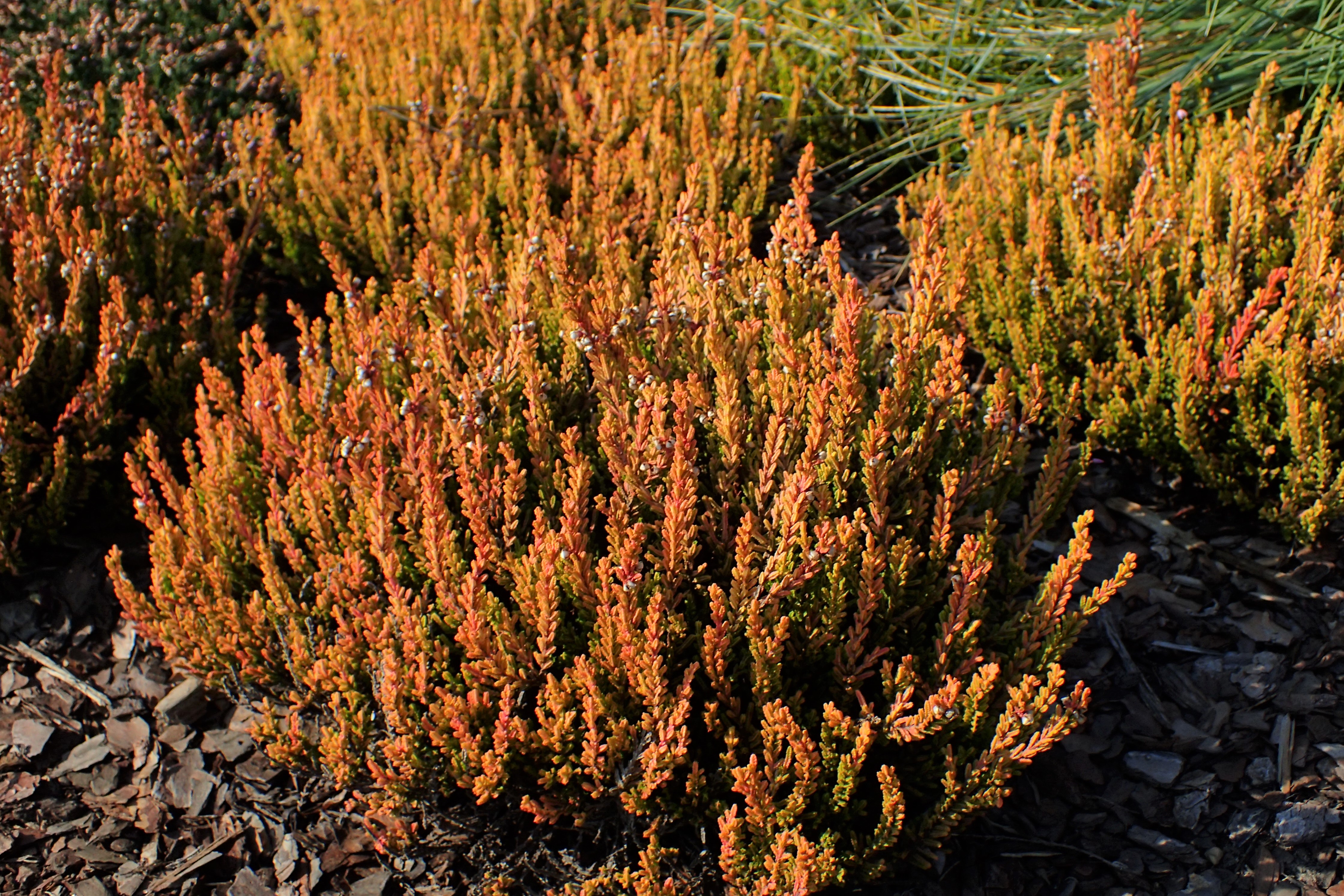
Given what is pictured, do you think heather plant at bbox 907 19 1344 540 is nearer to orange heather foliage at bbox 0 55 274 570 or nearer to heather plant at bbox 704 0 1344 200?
heather plant at bbox 704 0 1344 200

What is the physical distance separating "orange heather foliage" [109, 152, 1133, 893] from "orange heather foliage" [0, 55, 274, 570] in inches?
20.6

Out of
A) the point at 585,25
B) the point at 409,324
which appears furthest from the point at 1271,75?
the point at 585,25

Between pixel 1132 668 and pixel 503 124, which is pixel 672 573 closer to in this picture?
pixel 1132 668

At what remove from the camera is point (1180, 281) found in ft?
9.34

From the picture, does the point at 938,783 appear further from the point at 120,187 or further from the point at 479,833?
the point at 120,187

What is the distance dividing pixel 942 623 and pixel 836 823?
46cm

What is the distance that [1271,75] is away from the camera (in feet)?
10.1

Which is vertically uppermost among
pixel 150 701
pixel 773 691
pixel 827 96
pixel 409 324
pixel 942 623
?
pixel 827 96

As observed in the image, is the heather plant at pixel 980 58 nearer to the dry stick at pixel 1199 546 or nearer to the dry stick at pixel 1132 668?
the dry stick at pixel 1199 546

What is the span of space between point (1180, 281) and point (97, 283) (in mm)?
3094

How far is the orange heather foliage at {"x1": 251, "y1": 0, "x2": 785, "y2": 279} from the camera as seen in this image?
354 centimetres

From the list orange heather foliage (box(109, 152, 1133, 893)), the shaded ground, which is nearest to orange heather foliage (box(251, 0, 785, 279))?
orange heather foliage (box(109, 152, 1133, 893))

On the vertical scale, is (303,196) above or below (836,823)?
above

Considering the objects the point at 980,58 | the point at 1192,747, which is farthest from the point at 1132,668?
the point at 980,58
